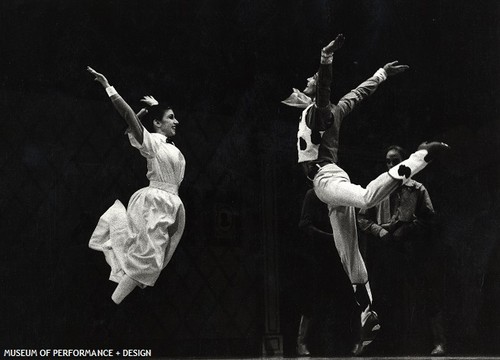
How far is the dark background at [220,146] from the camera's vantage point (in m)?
6.33

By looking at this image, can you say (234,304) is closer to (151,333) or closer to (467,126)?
(151,333)

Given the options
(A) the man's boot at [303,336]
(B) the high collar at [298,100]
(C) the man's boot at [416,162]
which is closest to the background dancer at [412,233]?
(C) the man's boot at [416,162]

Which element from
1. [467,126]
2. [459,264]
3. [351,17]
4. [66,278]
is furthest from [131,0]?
[459,264]

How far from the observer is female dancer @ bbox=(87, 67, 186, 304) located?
6.36 m

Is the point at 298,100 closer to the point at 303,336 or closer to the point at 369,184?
the point at 369,184

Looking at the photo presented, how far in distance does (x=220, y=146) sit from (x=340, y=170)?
102cm

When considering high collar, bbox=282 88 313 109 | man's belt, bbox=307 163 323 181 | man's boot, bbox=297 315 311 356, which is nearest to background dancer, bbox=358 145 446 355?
man's belt, bbox=307 163 323 181

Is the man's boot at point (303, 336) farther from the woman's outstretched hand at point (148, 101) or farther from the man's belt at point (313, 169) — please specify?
the woman's outstretched hand at point (148, 101)

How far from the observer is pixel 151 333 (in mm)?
6387

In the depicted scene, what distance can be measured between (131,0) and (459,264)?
3.60m

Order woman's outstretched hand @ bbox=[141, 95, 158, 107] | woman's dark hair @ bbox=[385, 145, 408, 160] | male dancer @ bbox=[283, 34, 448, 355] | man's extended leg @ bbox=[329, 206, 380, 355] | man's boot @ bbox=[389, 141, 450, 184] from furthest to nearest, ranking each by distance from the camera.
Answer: woman's dark hair @ bbox=[385, 145, 408, 160], man's extended leg @ bbox=[329, 206, 380, 355], woman's outstretched hand @ bbox=[141, 95, 158, 107], male dancer @ bbox=[283, 34, 448, 355], man's boot @ bbox=[389, 141, 450, 184]

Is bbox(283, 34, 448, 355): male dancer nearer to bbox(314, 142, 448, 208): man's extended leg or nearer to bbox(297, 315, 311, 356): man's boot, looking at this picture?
bbox(314, 142, 448, 208): man's extended leg

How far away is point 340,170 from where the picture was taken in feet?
21.6

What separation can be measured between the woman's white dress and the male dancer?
1.12 meters
